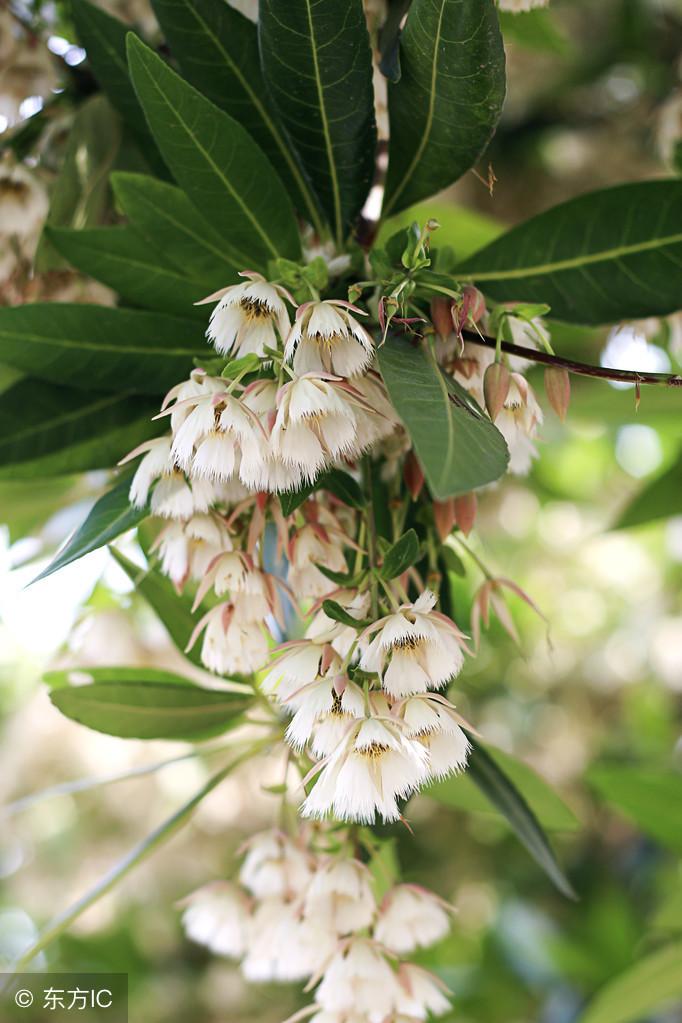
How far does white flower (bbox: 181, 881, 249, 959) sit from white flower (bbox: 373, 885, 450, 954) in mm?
164

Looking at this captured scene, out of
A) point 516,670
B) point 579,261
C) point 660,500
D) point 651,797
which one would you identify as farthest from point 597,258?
point 516,670

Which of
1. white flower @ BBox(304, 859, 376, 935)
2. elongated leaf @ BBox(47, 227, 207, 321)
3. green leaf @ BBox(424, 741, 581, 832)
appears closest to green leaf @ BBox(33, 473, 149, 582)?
elongated leaf @ BBox(47, 227, 207, 321)

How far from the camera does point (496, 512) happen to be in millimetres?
2129

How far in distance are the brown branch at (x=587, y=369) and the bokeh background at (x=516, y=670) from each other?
0.24 metres

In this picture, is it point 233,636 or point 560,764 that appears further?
point 560,764

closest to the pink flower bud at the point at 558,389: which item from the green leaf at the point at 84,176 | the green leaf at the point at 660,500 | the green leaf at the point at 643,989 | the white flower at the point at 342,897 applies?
the white flower at the point at 342,897

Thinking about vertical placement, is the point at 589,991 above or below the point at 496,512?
below

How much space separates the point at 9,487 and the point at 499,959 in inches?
71.9

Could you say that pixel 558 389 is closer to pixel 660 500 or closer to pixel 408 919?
pixel 408 919

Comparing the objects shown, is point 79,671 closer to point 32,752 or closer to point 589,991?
point 32,752

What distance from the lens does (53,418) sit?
85 cm

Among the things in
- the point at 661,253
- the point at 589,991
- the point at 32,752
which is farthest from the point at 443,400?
the point at 589,991

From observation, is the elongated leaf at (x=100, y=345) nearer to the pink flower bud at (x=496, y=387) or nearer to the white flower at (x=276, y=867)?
the pink flower bud at (x=496, y=387)

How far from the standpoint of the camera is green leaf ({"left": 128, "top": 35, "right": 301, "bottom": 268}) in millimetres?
633
